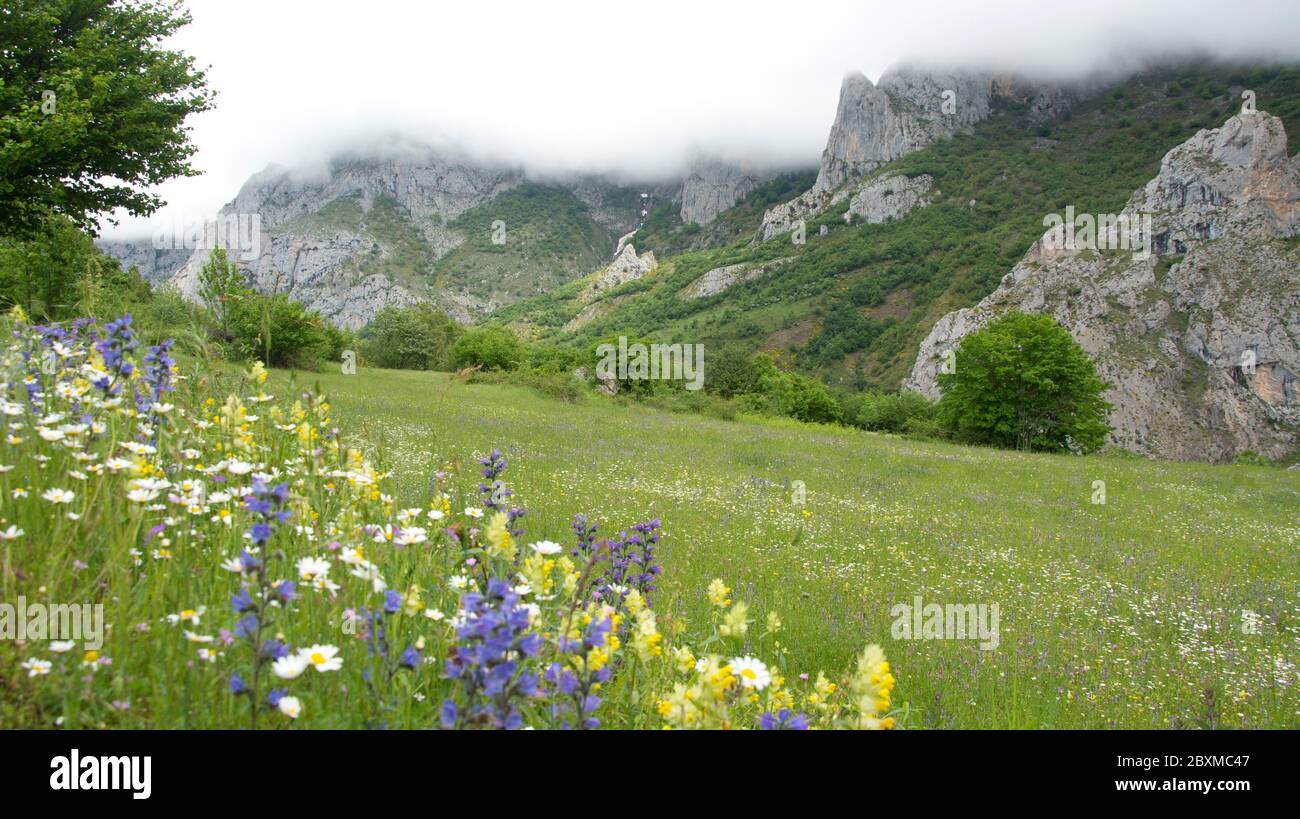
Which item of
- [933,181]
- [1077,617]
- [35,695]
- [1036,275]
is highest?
[933,181]

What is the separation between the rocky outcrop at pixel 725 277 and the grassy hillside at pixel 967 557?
151m

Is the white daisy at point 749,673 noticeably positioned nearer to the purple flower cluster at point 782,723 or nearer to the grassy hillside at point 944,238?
the purple flower cluster at point 782,723

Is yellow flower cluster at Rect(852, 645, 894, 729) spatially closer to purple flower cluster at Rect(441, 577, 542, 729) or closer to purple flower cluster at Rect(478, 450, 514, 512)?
purple flower cluster at Rect(441, 577, 542, 729)

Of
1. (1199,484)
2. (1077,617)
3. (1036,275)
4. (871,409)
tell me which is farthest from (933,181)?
(1077,617)

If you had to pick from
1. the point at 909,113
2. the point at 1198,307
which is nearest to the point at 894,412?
the point at 1198,307

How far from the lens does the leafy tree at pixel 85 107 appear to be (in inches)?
549

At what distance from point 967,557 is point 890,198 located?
6762 inches

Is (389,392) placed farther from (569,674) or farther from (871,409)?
(871,409)

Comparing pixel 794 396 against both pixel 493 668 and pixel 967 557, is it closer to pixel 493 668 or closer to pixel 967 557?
pixel 967 557

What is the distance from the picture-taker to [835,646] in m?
5.96

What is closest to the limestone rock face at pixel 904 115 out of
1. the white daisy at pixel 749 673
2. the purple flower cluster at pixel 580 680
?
the white daisy at pixel 749 673

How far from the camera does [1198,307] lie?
80375 mm

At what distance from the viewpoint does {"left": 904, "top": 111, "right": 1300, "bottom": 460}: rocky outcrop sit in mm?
73750

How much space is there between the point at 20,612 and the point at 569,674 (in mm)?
2080
